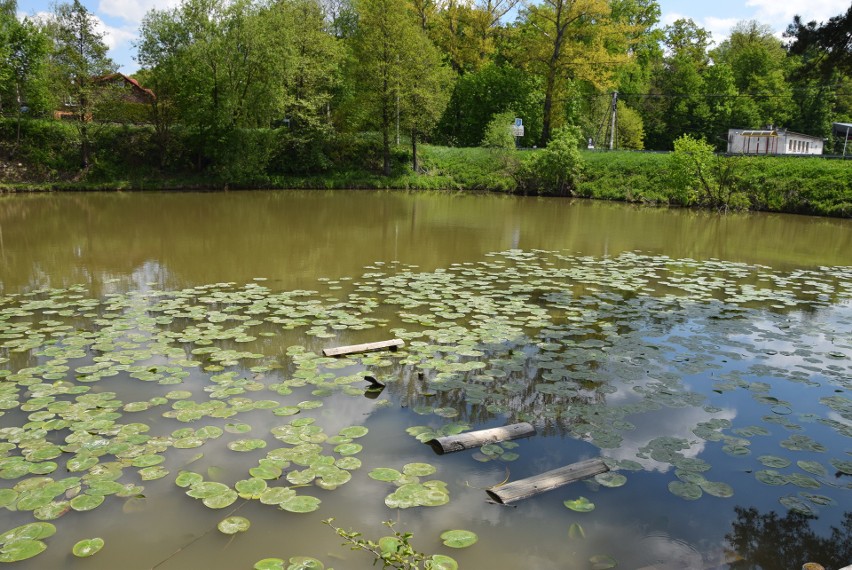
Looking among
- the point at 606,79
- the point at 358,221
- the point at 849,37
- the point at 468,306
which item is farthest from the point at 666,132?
the point at 468,306

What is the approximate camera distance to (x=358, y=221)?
1811 cm

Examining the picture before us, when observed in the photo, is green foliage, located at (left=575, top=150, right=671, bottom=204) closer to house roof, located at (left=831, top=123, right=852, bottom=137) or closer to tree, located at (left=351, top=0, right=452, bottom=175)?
tree, located at (left=351, top=0, right=452, bottom=175)

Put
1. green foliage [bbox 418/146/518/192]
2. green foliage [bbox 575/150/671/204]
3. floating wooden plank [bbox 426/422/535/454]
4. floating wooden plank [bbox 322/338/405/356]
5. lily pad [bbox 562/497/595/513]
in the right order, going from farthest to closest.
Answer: green foliage [bbox 418/146/518/192]
green foliage [bbox 575/150/671/204]
floating wooden plank [bbox 322/338/405/356]
floating wooden plank [bbox 426/422/535/454]
lily pad [bbox 562/497/595/513]

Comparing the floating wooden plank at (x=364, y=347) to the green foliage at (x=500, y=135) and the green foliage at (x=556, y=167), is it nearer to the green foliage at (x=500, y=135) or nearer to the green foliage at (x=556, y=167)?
the green foliage at (x=556, y=167)

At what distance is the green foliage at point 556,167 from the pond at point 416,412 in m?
18.2

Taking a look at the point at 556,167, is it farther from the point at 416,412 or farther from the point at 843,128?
Answer: the point at 416,412

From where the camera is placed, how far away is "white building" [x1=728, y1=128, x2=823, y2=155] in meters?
37.3

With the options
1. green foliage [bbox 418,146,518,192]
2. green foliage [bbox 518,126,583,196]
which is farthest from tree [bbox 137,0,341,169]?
green foliage [bbox 518,126,583,196]

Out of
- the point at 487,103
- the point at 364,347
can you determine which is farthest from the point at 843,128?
the point at 364,347

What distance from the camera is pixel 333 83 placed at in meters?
32.3

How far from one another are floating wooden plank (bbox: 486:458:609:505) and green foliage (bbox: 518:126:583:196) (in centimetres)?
2597

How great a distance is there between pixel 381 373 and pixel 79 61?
27.6 m

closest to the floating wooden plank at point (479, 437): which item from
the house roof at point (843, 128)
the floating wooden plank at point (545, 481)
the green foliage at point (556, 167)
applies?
the floating wooden plank at point (545, 481)

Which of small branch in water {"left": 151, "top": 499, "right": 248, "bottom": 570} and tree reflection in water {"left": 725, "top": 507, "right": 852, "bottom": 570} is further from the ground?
small branch in water {"left": 151, "top": 499, "right": 248, "bottom": 570}
